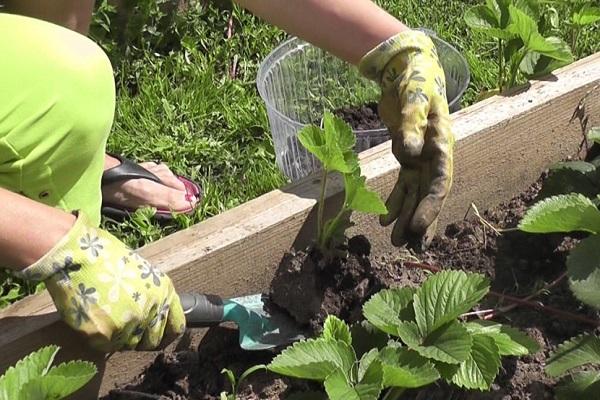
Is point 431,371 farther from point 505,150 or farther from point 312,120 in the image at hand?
point 312,120

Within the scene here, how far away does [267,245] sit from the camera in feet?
5.95

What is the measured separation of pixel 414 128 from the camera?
1777mm

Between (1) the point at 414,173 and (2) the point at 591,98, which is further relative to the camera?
(2) the point at 591,98

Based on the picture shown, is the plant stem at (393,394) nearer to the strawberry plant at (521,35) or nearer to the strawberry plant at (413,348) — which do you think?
the strawberry plant at (413,348)

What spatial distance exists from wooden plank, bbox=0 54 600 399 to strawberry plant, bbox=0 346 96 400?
27 cm

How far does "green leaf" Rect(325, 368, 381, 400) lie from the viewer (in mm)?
1360

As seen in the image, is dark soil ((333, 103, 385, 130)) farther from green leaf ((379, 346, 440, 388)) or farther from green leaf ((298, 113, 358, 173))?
green leaf ((379, 346, 440, 388))

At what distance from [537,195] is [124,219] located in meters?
0.99

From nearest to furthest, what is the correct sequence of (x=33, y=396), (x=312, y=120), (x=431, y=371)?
(x=33, y=396)
(x=431, y=371)
(x=312, y=120)

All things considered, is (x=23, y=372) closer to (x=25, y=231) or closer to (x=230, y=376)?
(x=25, y=231)

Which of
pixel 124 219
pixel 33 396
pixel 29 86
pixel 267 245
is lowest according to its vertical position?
pixel 124 219

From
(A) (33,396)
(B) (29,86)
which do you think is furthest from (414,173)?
(A) (33,396)

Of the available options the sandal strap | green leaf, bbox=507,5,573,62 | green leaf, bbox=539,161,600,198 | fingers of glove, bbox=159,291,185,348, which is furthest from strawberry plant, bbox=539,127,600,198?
the sandal strap

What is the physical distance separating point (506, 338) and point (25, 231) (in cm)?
80
